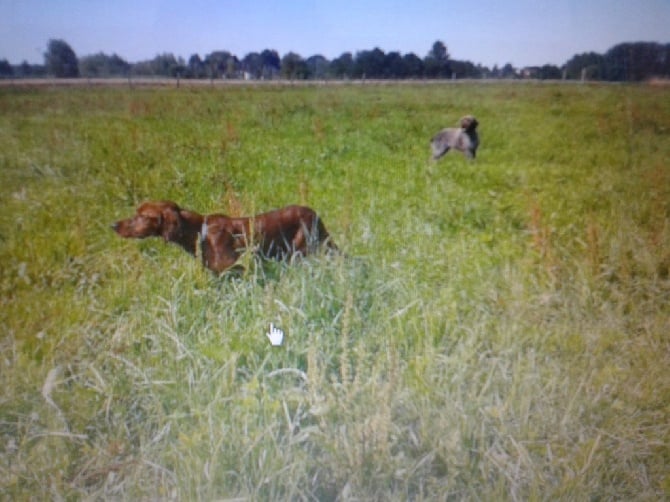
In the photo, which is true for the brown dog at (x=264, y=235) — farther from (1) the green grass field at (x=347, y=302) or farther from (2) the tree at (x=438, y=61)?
(2) the tree at (x=438, y=61)

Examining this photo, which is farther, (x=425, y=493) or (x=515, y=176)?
(x=515, y=176)

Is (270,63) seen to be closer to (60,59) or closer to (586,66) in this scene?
(60,59)

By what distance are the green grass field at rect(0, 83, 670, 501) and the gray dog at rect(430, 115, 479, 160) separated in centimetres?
3

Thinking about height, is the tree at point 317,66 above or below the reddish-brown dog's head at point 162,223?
above

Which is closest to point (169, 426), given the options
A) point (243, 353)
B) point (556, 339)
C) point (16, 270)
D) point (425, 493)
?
point (243, 353)

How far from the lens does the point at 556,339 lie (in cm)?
175

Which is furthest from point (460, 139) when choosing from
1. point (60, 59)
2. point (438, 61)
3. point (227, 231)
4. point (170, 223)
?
point (60, 59)

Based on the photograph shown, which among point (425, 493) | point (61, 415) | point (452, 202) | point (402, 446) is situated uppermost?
point (452, 202)

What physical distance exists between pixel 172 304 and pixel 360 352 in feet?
1.88

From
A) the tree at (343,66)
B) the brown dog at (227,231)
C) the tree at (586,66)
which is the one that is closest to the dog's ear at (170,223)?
the brown dog at (227,231)

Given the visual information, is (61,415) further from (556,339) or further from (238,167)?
(556,339)

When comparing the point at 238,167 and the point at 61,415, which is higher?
the point at 238,167

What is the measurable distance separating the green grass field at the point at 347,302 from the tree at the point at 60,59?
0.20ft

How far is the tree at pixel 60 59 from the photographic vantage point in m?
1.62
